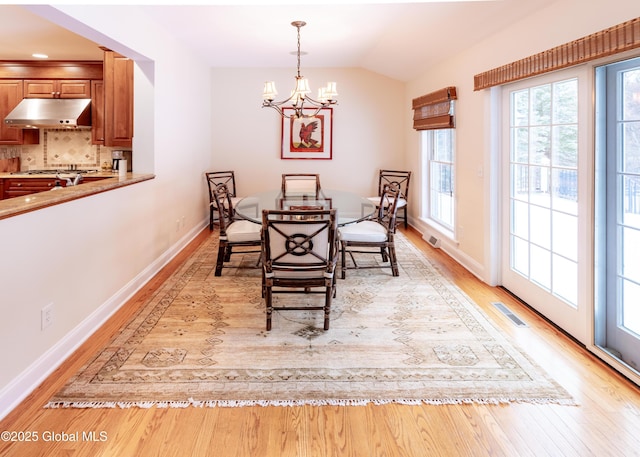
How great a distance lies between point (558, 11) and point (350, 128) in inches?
177

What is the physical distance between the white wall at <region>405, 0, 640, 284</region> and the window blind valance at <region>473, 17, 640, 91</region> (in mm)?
60

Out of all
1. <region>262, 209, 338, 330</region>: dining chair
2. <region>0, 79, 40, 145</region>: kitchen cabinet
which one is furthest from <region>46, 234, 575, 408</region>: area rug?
<region>0, 79, 40, 145</region>: kitchen cabinet

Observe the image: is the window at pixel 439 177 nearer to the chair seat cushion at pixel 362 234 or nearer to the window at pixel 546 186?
the chair seat cushion at pixel 362 234

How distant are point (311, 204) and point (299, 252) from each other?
136 cm

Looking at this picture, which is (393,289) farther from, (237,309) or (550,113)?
(550,113)

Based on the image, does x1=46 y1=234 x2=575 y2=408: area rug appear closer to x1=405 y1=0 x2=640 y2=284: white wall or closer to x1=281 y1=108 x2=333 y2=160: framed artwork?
x1=405 y1=0 x2=640 y2=284: white wall

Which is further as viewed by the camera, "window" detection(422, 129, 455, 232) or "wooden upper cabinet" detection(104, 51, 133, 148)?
"window" detection(422, 129, 455, 232)

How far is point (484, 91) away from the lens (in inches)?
159

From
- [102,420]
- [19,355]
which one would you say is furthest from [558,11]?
[19,355]

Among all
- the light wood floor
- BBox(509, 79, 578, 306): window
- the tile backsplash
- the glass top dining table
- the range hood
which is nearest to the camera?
the light wood floor

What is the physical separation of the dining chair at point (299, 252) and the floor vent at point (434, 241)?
283cm

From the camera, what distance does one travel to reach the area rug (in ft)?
7.39

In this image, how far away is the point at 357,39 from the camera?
5379 millimetres

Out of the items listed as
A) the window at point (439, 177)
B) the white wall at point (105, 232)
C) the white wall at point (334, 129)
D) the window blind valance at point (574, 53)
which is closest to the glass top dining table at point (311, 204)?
the white wall at point (105, 232)
